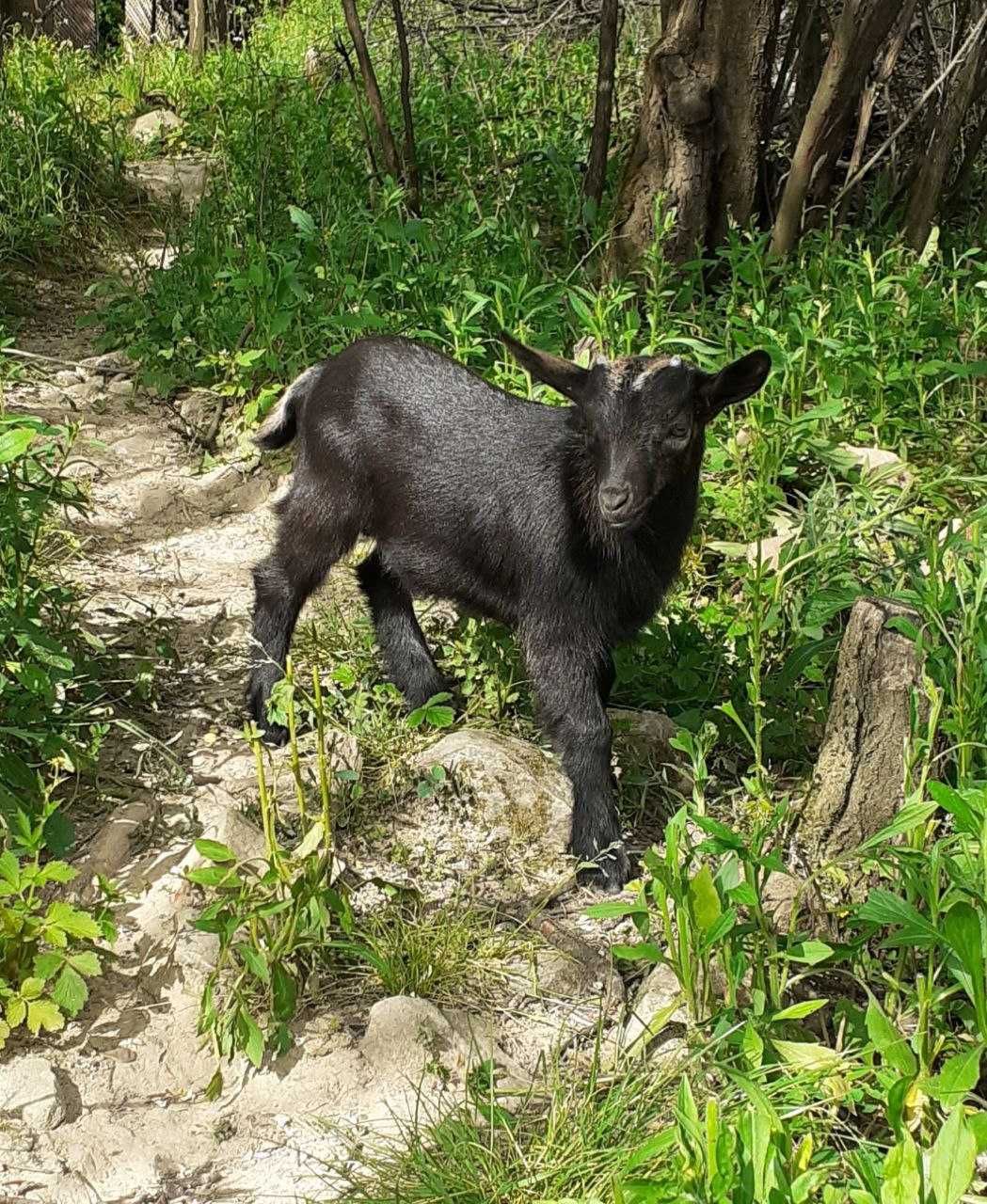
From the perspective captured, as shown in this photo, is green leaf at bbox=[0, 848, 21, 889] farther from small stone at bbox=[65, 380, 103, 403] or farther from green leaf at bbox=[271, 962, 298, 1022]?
small stone at bbox=[65, 380, 103, 403]

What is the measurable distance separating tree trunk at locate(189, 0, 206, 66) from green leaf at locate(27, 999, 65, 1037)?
9.87m

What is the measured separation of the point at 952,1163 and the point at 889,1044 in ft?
1.70

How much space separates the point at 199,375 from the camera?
6324 millimetres

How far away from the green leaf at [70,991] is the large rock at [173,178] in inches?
221

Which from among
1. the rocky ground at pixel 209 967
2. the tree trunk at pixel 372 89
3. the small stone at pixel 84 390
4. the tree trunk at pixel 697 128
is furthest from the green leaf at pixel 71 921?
the tree trunk at pixel 372 89

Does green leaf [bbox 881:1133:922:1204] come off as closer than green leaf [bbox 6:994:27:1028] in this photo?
Yes

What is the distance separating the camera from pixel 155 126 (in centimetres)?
926

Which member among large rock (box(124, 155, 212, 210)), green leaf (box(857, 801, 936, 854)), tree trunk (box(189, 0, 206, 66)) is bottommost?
green leaf (box(857, 801, 936, 854))

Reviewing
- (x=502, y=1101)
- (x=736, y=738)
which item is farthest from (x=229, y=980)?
(x=736, y=738)

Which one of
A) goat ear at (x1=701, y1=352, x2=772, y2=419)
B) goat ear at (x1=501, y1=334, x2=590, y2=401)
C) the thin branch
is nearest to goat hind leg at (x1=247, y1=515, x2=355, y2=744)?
goat ear at (x1=501, y1=334, x2=590, y2=401)

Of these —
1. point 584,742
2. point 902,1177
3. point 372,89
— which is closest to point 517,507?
point 584,742

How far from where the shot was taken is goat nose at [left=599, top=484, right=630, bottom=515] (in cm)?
356

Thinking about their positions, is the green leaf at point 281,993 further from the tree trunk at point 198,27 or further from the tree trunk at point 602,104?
the tree trunk at point 198,27

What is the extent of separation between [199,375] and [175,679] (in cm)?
230
